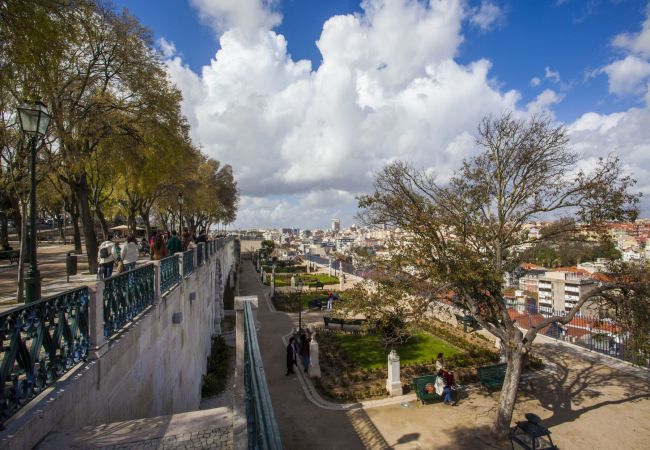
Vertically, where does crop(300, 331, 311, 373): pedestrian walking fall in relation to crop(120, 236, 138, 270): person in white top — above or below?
below

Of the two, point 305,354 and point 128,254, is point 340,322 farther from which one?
point 128,254

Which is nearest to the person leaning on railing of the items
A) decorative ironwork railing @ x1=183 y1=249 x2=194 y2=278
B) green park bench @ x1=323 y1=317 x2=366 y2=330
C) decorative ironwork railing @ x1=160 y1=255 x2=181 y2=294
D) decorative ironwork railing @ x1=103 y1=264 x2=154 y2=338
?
decorative ironwork railing @ x1=183 y1=249 x2=194 y2=278

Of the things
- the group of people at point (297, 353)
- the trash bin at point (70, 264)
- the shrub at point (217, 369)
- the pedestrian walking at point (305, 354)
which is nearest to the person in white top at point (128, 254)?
the trash bin at point (70, 264)

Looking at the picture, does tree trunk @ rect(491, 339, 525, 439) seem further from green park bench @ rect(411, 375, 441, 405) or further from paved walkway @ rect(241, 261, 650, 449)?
green park bench @ rect(411, 375, 441, 405)

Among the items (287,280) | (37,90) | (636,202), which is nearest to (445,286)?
(636,202)

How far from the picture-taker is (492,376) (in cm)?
1222

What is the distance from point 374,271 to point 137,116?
36.4 ft

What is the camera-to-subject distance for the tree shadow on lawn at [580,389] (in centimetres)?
1070

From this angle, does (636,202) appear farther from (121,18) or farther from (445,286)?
(121,18)

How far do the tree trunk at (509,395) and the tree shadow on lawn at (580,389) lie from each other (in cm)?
152

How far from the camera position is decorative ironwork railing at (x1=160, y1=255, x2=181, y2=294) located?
7273mm

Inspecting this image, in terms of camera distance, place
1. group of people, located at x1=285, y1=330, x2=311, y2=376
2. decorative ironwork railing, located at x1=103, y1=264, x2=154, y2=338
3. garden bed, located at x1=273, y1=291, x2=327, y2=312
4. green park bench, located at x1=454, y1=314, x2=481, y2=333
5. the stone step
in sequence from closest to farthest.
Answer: the stone step, decorative ironwork railing, located at x1=103, y1=264, x2=154, y2=338, group of people, located at x1=285, y1=330, x2=311, y2=376, green park bench, located at x1=454, y1=314, x2=481, y2=333, garden bed, located at x1=273, y1=291, x2=327, y2=312

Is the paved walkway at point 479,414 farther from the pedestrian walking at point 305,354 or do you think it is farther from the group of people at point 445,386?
the pedestrian walking at point 305,354

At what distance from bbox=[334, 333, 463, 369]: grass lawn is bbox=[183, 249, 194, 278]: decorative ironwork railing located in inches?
302
